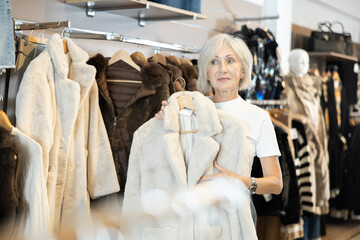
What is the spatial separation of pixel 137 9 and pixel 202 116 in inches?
38.8

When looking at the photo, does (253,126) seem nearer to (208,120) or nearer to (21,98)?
(208,120)

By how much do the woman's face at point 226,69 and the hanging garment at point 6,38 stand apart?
0.84m

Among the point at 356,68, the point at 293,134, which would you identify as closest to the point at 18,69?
the point at 293,134

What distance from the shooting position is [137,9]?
2.61 meters

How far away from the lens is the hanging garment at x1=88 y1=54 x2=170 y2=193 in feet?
7.91

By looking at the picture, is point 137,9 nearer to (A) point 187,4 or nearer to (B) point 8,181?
(A) point 187,4

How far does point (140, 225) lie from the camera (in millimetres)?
1988

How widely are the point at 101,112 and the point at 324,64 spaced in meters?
3.52

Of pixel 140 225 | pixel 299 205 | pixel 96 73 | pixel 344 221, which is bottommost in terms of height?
pixel 344 221

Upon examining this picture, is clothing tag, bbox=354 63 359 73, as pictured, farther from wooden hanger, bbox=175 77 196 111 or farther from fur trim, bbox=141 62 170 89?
wooden hanger, bbox=175 77 196 111

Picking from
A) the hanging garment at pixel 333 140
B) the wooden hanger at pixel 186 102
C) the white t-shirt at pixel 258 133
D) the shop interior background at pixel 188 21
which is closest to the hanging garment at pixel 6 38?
the shop interior background at pixel 188 21

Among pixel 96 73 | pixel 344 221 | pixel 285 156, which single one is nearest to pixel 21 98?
pixel 96 73

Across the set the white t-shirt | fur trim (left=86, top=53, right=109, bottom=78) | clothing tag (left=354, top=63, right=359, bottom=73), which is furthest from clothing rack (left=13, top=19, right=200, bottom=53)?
clothing tag (left=354, top=63, right=359, bottom=73)

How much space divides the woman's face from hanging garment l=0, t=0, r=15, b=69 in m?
0.84
